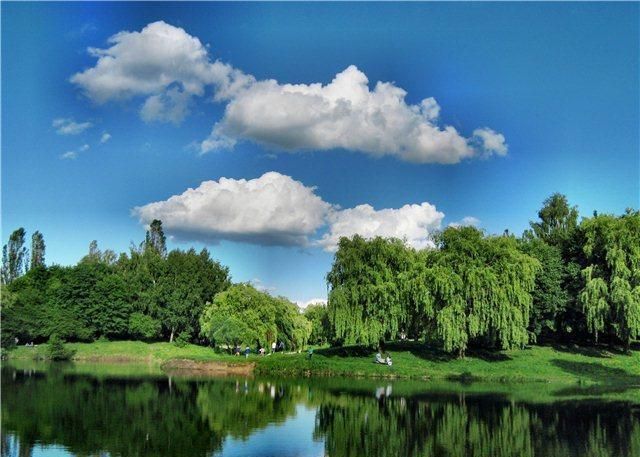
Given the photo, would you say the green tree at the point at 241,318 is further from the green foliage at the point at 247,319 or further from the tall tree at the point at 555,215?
the tall tree at the point at 555,215

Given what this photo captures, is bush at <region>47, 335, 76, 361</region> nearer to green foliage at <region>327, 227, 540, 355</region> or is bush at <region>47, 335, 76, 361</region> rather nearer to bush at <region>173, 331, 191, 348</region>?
bush at <region>173, 331, 191, 348</region>

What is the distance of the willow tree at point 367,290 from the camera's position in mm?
51719

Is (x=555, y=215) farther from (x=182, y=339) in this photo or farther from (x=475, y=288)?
(x=182, y=339)

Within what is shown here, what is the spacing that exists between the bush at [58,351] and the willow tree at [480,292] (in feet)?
136

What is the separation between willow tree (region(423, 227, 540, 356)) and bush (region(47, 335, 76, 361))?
41.4 metres

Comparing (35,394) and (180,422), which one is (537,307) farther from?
(35,394)

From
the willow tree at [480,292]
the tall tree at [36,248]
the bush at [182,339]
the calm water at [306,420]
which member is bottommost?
the calm water at [306,420]

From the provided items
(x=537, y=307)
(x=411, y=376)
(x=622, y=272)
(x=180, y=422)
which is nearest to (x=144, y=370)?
(x=411, y=376)

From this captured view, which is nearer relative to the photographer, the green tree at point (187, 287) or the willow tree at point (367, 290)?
the willow tree at point (367, 290)

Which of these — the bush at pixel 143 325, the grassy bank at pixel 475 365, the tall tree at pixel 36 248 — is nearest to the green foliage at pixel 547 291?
the grassy bank at pixel 475 365

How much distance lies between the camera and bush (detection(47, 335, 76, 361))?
212ft

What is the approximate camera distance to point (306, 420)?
29.4m

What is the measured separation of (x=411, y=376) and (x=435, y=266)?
10362 millimetres

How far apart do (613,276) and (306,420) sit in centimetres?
3662
